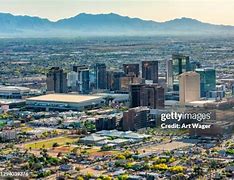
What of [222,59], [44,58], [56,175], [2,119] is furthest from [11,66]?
[56,175]

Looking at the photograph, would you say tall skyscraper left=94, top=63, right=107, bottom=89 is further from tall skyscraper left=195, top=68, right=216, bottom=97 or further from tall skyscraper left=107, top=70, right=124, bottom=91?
tall skyscraper left=195, top=68, right=216, bottom=97

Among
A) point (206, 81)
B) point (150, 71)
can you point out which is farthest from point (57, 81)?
point (206, 81)

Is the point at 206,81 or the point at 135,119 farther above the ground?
the point at 206,81

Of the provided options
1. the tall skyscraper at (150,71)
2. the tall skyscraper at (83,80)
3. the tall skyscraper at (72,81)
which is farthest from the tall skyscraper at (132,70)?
the tall skyscraper at (72,81)

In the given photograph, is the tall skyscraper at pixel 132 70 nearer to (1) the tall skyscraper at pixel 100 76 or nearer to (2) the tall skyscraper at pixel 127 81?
(2) the tall skyscraper at pixel 127 81

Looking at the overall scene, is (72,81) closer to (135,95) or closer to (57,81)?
(57,81)

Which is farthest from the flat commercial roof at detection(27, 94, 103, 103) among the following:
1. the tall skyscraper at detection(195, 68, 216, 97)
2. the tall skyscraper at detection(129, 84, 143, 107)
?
the tall skyscraper at detection(195, 68, 216, 97)
